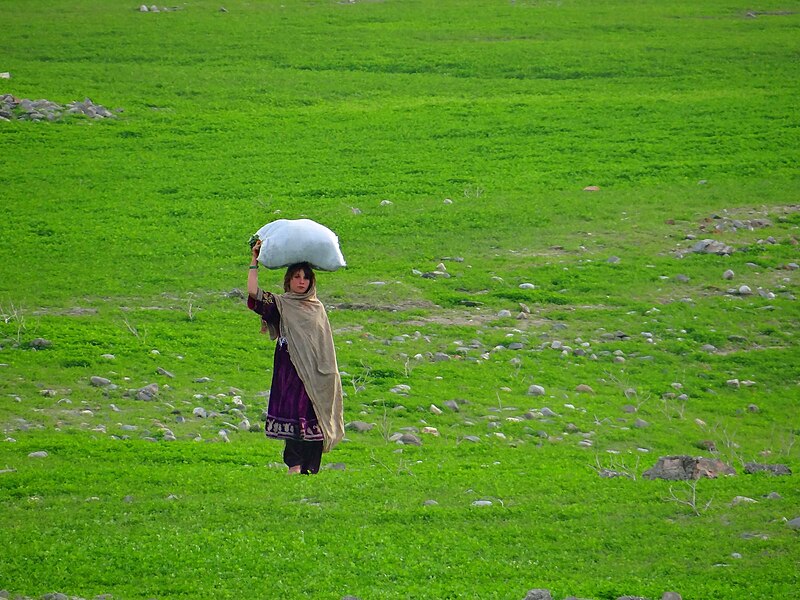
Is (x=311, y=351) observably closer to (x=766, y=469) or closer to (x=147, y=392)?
(x=147, y=392)

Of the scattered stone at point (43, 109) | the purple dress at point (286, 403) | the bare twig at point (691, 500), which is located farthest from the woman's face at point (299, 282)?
the scattered stone at point (43, 109)

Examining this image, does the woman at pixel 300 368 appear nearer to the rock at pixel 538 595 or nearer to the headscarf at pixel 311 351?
the headscarf at pixel 311 351

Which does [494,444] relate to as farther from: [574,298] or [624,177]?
[624,177]

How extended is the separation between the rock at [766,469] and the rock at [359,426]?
3710mm

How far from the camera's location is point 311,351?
8.69 meters

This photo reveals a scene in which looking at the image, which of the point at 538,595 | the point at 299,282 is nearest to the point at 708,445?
the point at 538,595

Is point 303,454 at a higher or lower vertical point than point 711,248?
lower

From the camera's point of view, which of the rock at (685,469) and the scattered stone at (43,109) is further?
the scattered stone at (43,109)

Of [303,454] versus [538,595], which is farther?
[303,454]

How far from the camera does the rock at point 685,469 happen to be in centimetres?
1043

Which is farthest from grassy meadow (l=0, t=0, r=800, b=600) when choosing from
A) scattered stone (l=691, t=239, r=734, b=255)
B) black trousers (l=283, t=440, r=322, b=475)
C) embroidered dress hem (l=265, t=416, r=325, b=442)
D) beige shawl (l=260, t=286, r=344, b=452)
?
beige shawl (l=260, t=286, r=344, b=452)

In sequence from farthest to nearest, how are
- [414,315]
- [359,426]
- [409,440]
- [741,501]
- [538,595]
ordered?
[414,315] → [359,426] → [409,440] → [741,501] → [538,595]

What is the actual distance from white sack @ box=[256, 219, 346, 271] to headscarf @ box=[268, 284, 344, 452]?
15.0 inches

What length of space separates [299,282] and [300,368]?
0.64 m
